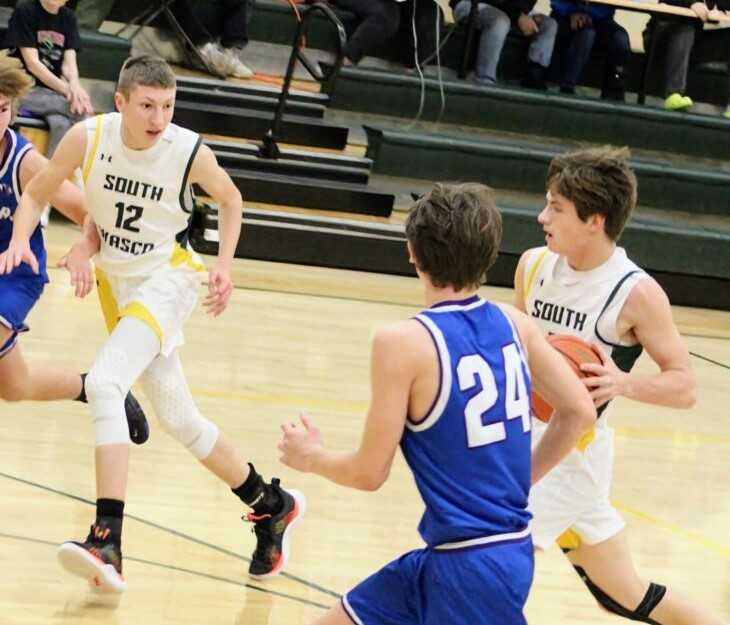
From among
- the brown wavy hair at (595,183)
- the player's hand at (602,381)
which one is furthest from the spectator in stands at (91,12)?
the player's hand at (602,381)

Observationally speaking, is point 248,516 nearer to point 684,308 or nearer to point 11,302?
point 11,302

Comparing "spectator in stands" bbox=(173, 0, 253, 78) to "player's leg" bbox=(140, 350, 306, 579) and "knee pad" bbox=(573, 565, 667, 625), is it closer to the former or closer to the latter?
"player's leg" bbox=(140, 350, 306, 579)

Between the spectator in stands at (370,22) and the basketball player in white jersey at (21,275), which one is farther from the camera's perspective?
the spectator in stands at (370,22)

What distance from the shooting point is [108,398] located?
421 centimetres

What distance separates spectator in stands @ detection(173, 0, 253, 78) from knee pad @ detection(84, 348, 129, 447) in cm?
693

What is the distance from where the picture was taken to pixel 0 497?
491 cm

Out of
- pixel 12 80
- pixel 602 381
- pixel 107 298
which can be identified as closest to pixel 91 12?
pixel 12 80

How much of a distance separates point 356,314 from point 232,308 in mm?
792

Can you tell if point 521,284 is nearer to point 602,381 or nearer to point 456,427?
point 602,381

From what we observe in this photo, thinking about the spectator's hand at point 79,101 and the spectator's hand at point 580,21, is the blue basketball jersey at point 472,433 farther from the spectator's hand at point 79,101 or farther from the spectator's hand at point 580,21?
the spectator's hand at point 580,21

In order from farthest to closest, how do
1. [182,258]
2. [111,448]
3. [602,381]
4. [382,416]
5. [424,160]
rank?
[424,160] → [182,258] → [111,448] → [602,381] → [382,416]

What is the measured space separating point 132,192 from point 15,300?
2.16ft

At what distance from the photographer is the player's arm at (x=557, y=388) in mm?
2969

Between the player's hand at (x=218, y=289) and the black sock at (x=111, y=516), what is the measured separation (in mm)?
686
